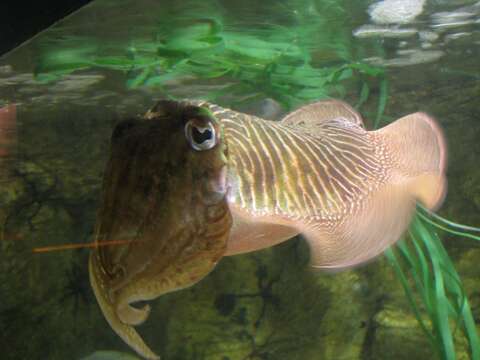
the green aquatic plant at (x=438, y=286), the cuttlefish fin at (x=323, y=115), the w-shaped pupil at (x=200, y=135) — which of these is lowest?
the green aquatic plant at (x=438, y=286)

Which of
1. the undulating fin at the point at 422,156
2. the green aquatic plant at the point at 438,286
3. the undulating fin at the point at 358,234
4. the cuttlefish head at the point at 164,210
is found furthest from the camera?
the green aquatic plant at the point at 438,286

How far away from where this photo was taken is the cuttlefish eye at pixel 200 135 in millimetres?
1074

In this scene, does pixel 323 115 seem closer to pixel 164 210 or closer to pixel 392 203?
pixel 392 203

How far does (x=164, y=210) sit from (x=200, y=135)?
0.20 m

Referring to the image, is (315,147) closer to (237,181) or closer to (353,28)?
(237,181)

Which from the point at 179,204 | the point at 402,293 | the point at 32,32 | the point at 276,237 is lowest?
the point at 402,293

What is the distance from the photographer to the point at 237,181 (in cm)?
111

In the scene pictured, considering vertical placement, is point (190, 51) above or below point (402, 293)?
above

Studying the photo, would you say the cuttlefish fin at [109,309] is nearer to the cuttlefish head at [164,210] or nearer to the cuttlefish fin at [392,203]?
the cuttlefish head at [164,210]

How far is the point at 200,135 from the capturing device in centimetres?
108

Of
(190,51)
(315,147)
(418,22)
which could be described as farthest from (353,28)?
(315,147)

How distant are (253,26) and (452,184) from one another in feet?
11.1

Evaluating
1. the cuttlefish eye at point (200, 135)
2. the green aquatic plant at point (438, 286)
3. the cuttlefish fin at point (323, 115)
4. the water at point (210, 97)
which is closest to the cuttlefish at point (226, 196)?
the cuttlefish eye at point (200, 135)

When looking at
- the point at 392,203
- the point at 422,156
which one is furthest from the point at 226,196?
the point at 422,156
